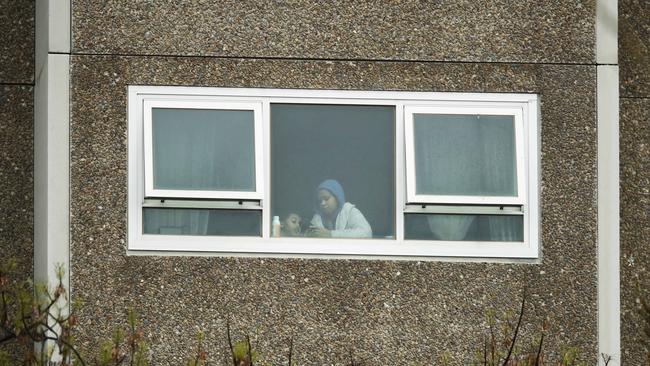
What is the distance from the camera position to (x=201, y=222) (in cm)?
659

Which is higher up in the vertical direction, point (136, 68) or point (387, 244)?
point (136, 68)

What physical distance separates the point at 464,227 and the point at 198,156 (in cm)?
148

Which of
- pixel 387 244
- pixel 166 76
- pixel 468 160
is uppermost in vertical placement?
pixel 166 76

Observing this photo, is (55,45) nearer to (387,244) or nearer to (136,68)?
(136,68)

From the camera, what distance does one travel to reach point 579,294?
21.9 feet

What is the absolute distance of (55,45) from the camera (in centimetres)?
656

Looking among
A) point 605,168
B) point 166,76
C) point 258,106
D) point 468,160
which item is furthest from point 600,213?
point 166,76

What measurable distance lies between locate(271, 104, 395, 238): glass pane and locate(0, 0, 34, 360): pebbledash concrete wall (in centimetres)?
153

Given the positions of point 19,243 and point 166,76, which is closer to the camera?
point 166,76

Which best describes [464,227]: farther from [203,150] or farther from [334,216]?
[203,150]

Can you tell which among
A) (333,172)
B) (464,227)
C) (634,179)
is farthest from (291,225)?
(634,179)

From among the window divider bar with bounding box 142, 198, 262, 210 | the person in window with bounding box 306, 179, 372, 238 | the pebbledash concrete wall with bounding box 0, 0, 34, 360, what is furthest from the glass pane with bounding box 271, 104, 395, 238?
the pebbledash concrete wall with bounding box 0, 0, 34, 360

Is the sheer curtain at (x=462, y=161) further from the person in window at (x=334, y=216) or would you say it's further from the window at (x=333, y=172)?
the person in window at (x=334, y=216)

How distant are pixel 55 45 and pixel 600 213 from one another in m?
3.05
